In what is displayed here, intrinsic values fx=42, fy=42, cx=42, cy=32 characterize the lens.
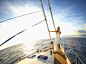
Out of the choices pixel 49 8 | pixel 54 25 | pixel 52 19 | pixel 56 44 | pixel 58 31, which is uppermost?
pixel 49 8

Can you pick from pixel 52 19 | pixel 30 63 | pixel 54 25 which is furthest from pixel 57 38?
pixel 30 63

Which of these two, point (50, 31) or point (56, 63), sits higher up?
point (50, 31)

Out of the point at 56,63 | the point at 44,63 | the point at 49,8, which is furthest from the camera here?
the point at 49,8

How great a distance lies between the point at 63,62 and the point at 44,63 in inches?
114

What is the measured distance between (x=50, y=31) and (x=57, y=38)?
5.08ft

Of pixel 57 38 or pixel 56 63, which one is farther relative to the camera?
pixel 57 38

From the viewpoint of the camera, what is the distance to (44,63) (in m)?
3.95

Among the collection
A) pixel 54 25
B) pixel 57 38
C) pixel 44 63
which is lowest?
pixel 44 63

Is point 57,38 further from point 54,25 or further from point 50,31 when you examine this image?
point 54,25

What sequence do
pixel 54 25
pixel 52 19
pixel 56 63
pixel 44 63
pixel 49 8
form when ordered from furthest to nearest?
pixel 54 25 < pixel 52 19 < pixel 49 8 < pixel 56 63 < pixel 44 63

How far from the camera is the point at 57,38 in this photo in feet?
21.3

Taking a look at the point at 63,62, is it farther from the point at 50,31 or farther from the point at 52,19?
the point at 52,19

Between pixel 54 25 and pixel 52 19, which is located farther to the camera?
pixel 54 25

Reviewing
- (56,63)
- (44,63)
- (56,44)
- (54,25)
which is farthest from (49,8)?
(56,63)
